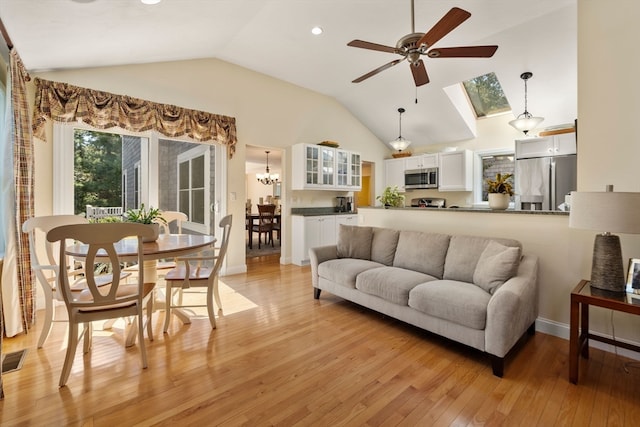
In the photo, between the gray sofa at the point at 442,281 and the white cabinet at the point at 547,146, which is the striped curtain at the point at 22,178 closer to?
the gray sofa at the point at 442,281

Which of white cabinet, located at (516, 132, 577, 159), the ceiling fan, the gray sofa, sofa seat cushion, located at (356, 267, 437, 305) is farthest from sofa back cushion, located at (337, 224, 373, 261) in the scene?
white cabinet, located at (516, 132, 577, 159)

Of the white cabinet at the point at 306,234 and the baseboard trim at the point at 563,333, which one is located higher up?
the white cabinet at the point at 306,234

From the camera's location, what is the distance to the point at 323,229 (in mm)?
5465

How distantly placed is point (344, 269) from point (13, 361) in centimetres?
269

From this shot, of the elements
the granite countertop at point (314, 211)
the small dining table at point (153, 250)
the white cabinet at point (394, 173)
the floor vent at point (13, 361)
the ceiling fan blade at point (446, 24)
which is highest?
the ceiling fan blade at point (446, 24)

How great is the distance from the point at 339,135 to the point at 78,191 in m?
4.46

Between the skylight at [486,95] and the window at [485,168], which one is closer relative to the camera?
the skylight at [486,95]

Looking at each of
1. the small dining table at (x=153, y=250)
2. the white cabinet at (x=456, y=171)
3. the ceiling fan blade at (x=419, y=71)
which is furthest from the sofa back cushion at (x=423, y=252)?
the white cabinet at (x=456, y=171)

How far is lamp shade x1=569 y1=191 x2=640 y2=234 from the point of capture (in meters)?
1.69

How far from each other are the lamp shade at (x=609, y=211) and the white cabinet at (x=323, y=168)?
12.7 feet

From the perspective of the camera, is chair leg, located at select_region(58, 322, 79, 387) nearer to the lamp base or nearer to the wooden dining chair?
the lamp base

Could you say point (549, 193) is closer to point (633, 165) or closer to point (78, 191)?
point (633, 165)

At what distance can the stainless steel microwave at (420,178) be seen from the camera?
6.21 meters

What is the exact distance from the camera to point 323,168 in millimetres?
5445
